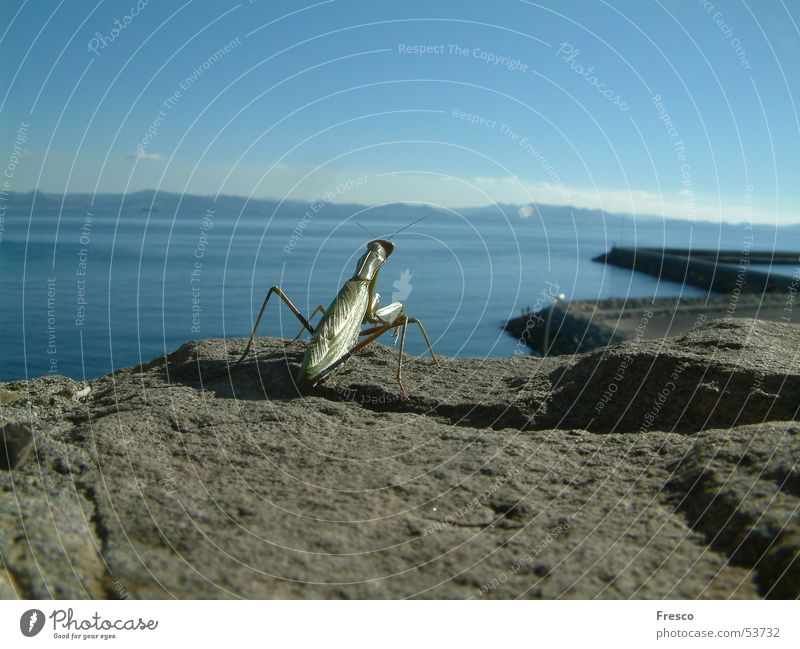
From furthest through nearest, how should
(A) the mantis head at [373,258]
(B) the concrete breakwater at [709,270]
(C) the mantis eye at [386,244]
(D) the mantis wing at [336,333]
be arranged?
1. (B) the concrete breakwater at [709,270]
2. (C) the mantis eye at [386,244]
3. (A) the mantis head at [373,258]
4. (D) the mantis wing at [336,333]

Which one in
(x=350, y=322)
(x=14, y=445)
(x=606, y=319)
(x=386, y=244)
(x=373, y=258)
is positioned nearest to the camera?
(x=14, y=445)

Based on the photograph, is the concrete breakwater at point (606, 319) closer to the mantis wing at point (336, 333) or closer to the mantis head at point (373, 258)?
the mantis head at point (373, 258)

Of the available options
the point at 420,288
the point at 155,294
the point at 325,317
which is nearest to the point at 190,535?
the point at 325,317

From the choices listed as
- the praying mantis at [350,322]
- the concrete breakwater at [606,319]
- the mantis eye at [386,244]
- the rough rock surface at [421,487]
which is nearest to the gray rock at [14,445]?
the rough rock surface at [421,487]

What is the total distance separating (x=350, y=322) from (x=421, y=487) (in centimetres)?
333

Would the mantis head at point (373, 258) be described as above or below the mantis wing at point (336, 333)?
above

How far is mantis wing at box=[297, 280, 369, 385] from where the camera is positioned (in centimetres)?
561

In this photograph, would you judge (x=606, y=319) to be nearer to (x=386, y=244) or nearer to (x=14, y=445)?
(x=386, y=244)

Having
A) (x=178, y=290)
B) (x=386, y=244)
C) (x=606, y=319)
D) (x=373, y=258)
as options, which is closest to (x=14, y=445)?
(x=373, y=258)

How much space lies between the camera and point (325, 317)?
262 inches
